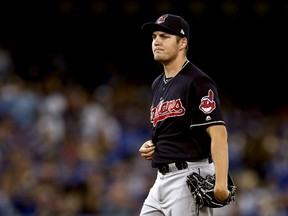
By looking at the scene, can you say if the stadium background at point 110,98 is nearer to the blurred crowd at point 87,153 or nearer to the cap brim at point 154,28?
the blurred crowd at point 87,153

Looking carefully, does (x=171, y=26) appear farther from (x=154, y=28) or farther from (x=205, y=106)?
(x=205, y=106)

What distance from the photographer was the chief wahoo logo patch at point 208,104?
181 inches

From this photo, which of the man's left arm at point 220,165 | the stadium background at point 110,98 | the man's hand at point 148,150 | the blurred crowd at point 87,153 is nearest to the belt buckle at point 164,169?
the man's hand at point 148,150

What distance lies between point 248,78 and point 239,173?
3.49 meters

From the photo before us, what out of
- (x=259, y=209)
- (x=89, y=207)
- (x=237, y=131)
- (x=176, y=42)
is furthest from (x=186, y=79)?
(x=237, y=131)

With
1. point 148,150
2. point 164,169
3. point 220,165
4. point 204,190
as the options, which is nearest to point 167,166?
point 164,169

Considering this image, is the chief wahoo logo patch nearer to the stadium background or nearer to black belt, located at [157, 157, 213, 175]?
black belt, located at [157, 157, 213, 175]

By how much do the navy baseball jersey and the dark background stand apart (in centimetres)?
746

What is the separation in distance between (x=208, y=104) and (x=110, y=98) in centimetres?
715

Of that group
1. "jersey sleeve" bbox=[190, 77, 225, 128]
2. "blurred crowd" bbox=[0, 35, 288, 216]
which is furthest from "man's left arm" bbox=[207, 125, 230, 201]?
"blurred crowd" bbox=[0, 35, 288, 216]

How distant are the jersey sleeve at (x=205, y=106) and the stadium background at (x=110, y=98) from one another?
4.65 m

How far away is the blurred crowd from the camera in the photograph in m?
9.35

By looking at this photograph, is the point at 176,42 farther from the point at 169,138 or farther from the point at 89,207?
the point at 89,207

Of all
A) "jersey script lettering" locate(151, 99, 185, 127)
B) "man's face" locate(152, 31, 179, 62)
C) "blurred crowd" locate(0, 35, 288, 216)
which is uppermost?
"man's face" locate(152, 31, 179, 62)
